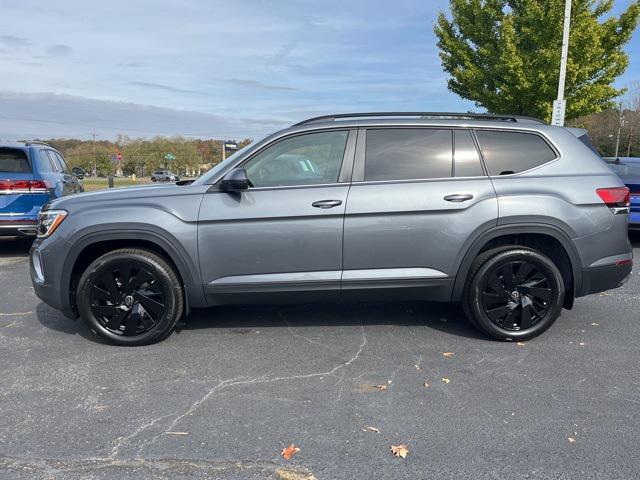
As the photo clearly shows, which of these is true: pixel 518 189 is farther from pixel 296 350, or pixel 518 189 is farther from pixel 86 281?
pixel 86 281

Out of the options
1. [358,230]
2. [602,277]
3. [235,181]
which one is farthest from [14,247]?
[602,277]

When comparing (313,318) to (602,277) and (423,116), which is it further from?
(602,277)

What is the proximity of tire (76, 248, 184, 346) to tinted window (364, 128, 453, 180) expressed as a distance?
1.82 metres

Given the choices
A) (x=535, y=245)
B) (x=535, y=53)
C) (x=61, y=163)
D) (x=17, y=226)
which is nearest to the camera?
(x=535, y=245)

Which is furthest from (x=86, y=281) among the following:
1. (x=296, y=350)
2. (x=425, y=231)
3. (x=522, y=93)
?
(x=522, y=93)

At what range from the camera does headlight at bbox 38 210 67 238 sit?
397cm

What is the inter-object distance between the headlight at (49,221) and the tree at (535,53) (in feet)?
48.4

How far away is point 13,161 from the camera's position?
24.5ft

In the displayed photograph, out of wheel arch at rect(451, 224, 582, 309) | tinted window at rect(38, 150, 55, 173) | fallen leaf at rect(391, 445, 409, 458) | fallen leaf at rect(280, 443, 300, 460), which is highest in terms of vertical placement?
tinted window at rect(38, 150, 55, 173)

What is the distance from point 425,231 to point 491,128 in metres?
1.08

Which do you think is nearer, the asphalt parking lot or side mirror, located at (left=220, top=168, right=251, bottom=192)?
the asphalt parking lot

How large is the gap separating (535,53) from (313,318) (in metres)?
14.4

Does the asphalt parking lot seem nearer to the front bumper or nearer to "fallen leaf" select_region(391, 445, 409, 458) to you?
"fallen leaf" select_region(391, 445, 409, 458)

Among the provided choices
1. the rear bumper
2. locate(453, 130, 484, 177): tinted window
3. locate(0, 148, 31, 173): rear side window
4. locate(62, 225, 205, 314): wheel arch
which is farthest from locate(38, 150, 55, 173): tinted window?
the rear bumper
